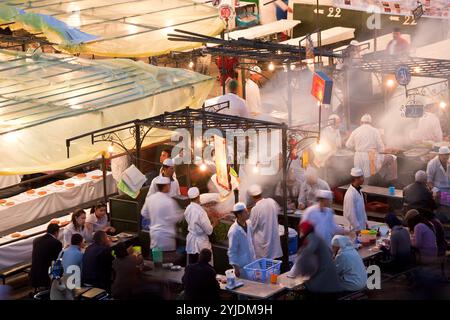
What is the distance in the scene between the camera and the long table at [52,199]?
16.3m

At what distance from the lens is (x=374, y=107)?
20844 mm

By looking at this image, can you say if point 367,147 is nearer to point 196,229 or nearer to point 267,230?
point 267,230

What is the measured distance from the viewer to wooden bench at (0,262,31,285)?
45.6 feet

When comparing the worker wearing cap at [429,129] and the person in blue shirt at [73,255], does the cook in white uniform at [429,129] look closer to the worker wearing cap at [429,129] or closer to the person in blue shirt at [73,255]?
the worker wearing cap at [429,129]

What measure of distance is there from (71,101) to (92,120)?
794 millimetres

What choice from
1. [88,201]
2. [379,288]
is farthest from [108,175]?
[379,288]

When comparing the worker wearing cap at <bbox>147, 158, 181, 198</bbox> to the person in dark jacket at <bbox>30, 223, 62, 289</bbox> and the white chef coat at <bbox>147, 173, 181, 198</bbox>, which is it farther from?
the person in dark jacket at <bbox>30, 223, 62, 289</bbox>

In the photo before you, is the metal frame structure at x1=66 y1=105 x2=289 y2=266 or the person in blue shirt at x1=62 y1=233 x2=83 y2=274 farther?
the metal frame structure at x1=66 y1=105 x2=289 y2=266

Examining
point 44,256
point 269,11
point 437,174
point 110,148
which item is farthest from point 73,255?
point 269,11

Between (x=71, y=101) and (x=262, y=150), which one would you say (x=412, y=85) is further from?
(x=71, y=101)

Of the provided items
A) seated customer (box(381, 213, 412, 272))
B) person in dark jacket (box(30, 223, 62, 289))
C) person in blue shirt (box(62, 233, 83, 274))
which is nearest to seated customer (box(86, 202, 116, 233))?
person in dark jacket (box(30, 223, 62, 289))

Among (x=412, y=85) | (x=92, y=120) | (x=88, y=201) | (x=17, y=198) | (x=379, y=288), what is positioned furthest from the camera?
(x=412, y=85)

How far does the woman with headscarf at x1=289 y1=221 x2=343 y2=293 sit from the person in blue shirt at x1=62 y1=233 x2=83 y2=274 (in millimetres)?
3342

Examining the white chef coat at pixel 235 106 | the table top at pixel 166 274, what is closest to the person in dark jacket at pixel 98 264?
the table top at pixel 166 274
